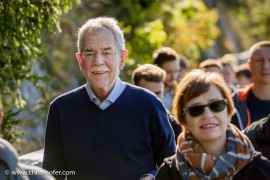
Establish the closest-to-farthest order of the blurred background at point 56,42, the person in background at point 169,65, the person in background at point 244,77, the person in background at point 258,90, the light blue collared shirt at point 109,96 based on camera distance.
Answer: the light blue collared shirt at point 109,96 < the blurred background at point 56,42 < the person in background at point 258,90 < the person in background at point 169,65 < the person in background at point 244,77

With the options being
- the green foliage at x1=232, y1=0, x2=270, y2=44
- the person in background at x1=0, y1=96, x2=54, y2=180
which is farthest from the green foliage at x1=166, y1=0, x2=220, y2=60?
the person in background at x1=0, y1=96, x2=54, y2=180

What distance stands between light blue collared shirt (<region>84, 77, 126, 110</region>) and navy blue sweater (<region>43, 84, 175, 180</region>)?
0.03 m

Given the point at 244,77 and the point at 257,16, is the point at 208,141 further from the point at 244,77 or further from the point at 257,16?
the point at 257,16

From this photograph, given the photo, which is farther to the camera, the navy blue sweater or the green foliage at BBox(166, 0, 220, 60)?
the green foliage at BBox(166, 0, 220, 60)

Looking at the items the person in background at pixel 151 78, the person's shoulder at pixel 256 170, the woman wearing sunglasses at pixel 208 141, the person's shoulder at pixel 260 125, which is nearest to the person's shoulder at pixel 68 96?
the woman wearing sunglasses at pixel 208 141

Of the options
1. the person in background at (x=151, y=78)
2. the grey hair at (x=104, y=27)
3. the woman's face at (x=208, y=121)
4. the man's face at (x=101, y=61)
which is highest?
the grey hair at (x=104, y=27)

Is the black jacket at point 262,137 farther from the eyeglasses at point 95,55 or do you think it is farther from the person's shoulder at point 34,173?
the person's shoulder at point 34,173

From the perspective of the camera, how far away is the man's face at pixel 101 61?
5.09 m

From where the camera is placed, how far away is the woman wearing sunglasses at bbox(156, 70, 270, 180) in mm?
4070

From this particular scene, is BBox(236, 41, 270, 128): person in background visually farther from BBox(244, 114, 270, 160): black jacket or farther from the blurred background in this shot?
BBox(244, 114, 270, 160): black jacket

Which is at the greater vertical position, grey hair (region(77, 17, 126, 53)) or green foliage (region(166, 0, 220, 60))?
grey hair (region(77, 17, 126, 53))

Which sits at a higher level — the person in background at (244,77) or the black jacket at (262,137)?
the black jacket at (262,137)

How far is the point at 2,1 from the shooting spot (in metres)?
6.73

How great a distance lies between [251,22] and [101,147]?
1516 inches
